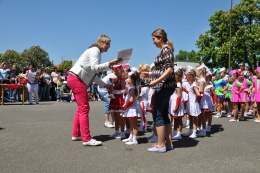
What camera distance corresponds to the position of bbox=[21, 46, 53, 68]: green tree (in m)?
85.9

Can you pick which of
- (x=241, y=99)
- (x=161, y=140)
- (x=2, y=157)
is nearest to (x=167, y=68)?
(x=161, y=140)

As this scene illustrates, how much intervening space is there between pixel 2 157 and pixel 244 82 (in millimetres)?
8681

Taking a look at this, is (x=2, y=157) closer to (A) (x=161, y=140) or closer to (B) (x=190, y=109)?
(A) (x=161, y=140)

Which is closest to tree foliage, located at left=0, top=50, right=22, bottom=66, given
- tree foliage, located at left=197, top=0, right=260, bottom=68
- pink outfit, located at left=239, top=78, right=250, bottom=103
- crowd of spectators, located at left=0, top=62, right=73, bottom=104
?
tree foliage, located at left=197, top=0, right=260, bottom=68

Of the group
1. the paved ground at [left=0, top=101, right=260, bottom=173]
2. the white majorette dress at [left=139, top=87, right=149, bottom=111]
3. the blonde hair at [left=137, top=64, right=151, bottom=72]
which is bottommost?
the paved ground at [left=0, top=101, right=260, bottom=173]

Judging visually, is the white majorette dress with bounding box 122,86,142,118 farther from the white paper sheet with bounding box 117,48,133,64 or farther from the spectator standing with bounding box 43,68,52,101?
the spectator standing with bounding box 43,68,52,101

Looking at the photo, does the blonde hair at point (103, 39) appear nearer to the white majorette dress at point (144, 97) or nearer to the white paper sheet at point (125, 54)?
the white paper sheet at point (125, 54)

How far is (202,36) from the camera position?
4931 centimetres

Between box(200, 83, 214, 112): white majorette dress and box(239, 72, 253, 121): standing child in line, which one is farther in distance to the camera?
box(239, 72, 253, 121): standing child in line

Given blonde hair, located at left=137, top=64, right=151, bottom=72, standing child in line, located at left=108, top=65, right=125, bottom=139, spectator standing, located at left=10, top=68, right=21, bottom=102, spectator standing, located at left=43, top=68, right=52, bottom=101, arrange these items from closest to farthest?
standing child in line, located at left=108, top=65, right=125, bottom=139 → blonde hair, located at left=137, top=64, right=151, bottom=72 → spectator standing, located at left=10, top=68, right=21, bottom=102 → spectator standing, located at left=43, top=68, right=52, bottom=101

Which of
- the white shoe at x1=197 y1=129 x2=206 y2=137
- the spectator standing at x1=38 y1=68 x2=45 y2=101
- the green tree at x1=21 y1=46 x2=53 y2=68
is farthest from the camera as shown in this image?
the green tree at x1=21 y1=46 x2=53 y2=68

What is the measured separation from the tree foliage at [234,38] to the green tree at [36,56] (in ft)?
175

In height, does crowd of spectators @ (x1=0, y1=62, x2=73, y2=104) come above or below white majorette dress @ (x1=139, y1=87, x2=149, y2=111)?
above

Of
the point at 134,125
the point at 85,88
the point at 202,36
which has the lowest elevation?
the point at 134,125
